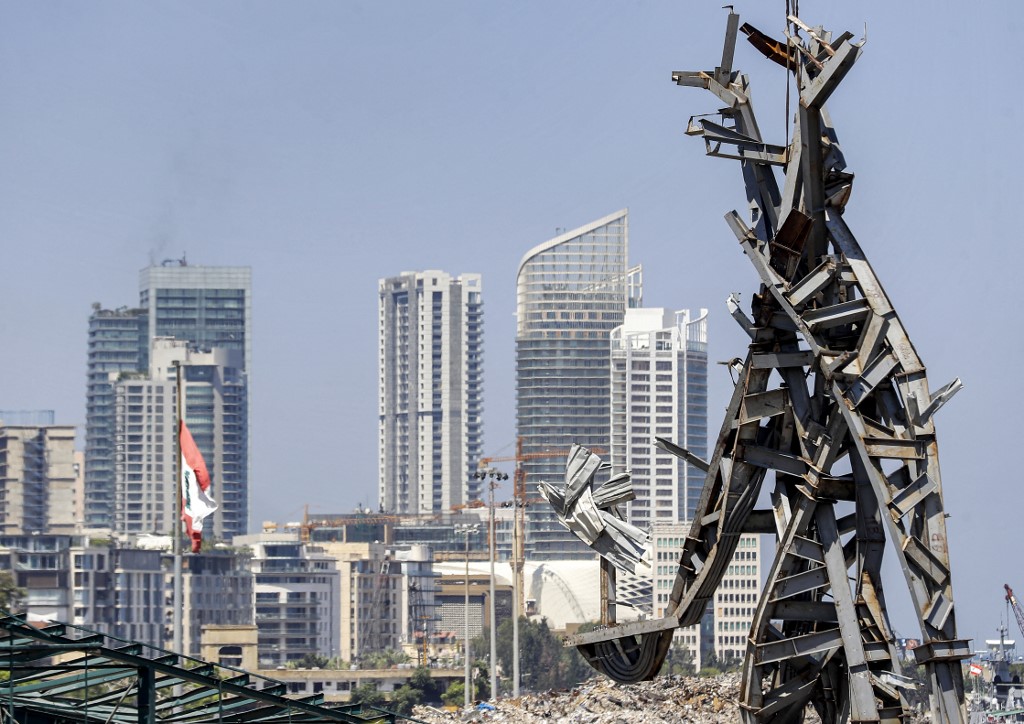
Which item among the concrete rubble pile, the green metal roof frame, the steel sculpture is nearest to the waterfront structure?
the concrete rubble pile

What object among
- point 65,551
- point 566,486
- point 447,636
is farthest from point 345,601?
point 566,486

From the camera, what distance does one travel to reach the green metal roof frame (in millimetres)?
23078

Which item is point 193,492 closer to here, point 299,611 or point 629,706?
point 629,706

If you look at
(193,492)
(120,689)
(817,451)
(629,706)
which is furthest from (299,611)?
(817,451)

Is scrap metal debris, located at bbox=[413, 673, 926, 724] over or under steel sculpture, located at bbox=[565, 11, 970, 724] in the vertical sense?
under

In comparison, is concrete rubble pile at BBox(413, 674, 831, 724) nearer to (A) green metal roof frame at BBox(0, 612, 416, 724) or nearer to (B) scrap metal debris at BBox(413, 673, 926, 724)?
(B) scrap metal debris at BBox(413, 673, 926, 724)

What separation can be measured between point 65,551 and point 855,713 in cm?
14575

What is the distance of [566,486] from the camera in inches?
810

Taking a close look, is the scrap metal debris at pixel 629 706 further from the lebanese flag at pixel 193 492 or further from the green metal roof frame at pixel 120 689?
the green metal roof frame at pixel 120 689

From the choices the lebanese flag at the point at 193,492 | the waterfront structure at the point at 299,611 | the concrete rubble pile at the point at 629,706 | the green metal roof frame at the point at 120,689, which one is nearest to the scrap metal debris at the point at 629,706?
the concrete rubble pile at the point at 629,706

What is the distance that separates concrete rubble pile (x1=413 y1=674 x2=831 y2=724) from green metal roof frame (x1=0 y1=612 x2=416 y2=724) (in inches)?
369

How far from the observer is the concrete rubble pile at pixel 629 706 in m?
36.1

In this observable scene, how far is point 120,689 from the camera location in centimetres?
2550

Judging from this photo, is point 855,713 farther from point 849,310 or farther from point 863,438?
point 849,310
